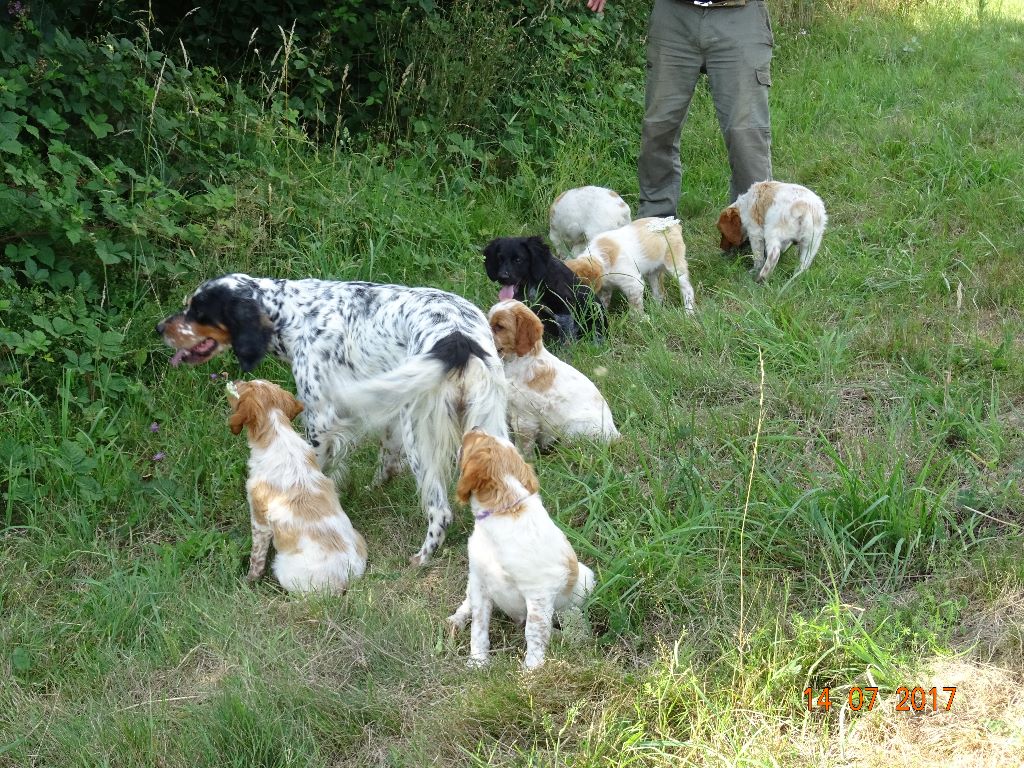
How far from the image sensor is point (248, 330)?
4586 millimetres

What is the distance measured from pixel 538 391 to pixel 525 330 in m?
0.29

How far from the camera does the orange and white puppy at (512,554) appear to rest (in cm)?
329

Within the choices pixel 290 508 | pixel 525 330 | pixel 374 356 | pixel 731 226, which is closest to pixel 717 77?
pixel 731 226

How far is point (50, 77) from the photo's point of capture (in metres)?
5.29

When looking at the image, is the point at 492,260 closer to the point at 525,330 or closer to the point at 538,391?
the point at 525,330

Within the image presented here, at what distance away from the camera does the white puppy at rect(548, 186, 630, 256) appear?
6840mm

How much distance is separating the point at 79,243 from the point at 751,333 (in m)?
3.62

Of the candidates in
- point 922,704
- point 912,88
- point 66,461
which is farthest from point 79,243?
point 912,88

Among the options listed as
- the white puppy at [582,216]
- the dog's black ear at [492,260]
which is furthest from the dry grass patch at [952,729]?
the white puppy at [582,216]

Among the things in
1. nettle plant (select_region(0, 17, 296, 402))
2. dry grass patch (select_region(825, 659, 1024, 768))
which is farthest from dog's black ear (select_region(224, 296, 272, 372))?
dry grass patch (select_region(825, 659, 1024, 768))

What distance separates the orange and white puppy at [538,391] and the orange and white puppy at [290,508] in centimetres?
104

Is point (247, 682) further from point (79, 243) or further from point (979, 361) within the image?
point (979, 361)

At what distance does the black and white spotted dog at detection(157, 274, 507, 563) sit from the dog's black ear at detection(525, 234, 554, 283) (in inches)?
53.3
